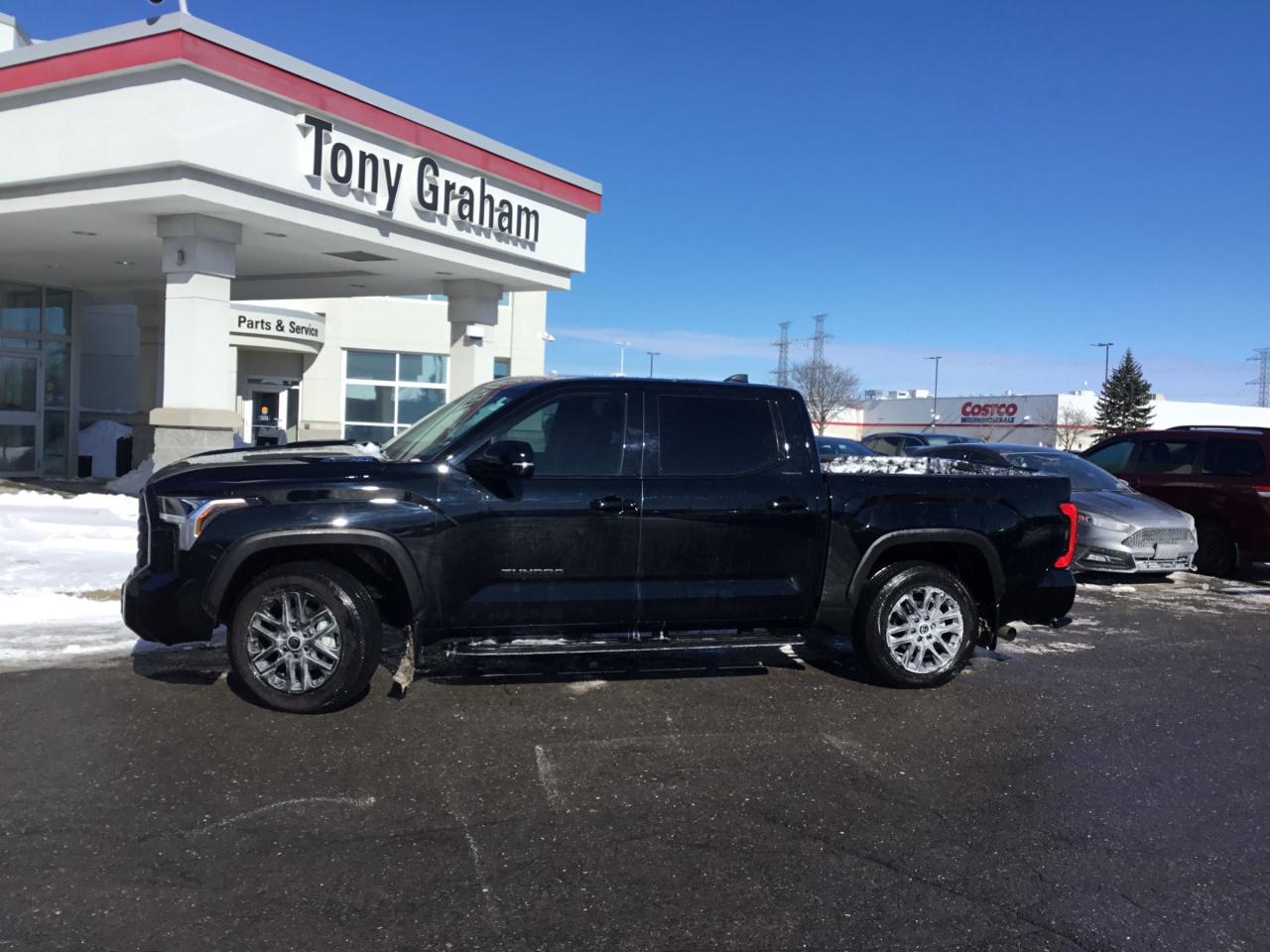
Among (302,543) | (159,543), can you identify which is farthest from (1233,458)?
(159,543)

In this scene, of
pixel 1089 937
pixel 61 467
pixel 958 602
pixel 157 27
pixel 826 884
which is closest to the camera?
pixel 1089 937

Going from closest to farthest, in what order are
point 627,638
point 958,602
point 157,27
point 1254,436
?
point 627,638 < point 958,602 < point 157,27 < point 1254,436

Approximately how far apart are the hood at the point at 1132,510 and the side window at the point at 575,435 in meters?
7.01

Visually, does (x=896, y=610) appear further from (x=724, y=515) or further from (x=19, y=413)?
(x=19, y=413)

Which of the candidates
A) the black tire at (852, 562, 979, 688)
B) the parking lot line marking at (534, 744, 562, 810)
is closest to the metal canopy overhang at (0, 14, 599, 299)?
the parking lot line marking at (534, 744, 562, 810)

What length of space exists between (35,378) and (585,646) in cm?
1691

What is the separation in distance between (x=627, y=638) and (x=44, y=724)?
3.10m

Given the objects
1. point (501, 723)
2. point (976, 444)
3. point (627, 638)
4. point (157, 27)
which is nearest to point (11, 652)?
point (501, 723)

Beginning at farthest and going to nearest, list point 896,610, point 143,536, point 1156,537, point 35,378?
point 35,378
point 1156,537
point 896,610
point 143,536

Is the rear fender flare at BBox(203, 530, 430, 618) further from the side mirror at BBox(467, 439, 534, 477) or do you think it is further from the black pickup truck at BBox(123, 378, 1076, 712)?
the side mirror at BBox(467, 439, 534, 477)

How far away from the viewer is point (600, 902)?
340cm

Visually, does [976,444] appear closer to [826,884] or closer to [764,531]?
[764,531]

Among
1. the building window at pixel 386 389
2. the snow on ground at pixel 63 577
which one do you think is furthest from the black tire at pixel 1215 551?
the building window at pixel 386 389

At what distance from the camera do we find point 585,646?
17.9 ft
